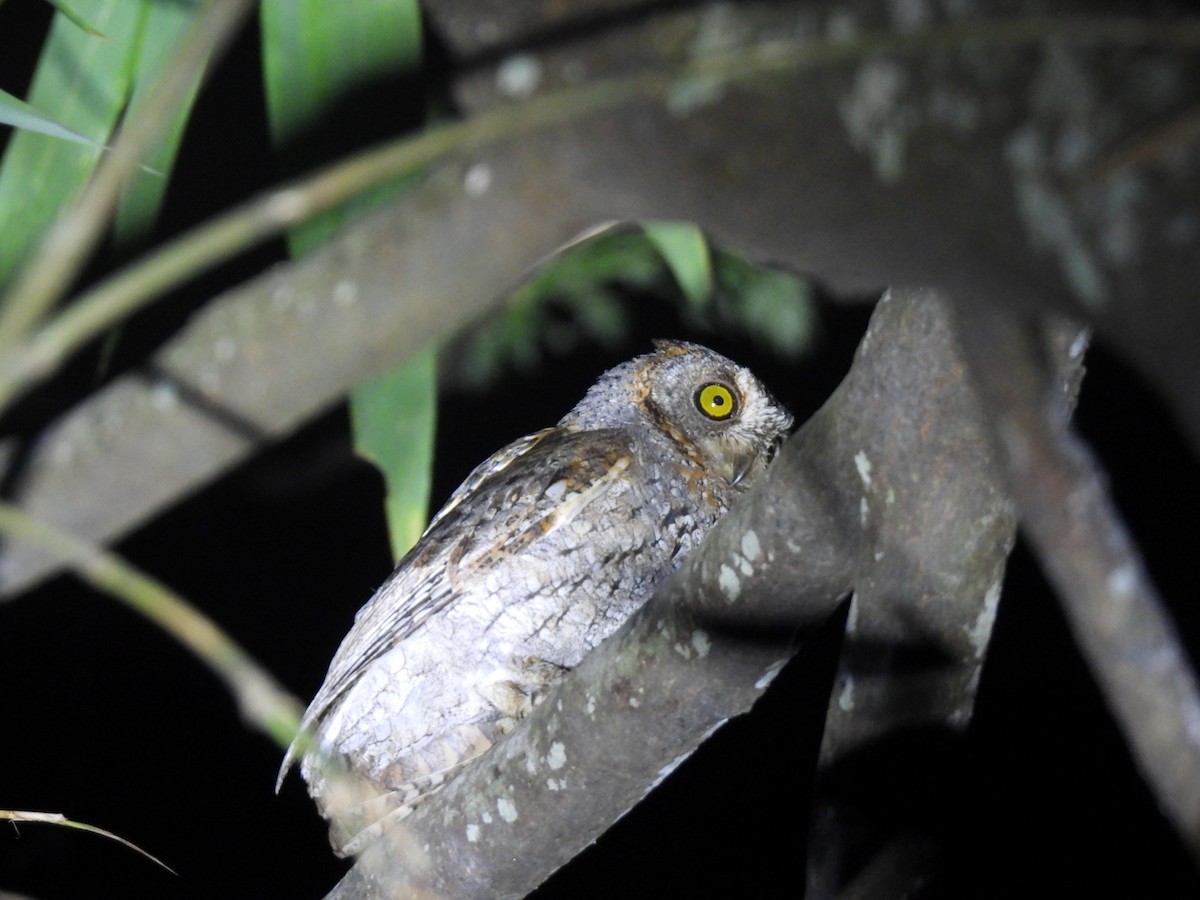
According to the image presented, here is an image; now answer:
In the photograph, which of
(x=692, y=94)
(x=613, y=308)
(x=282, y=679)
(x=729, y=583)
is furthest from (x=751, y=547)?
(x=282, y=679)

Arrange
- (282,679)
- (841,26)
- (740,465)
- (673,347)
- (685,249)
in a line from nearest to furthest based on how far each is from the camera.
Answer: (841,26) < (685,249) < (740,465) < (673,347) < (282,679)

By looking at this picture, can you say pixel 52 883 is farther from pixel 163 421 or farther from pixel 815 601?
pixel 163 421

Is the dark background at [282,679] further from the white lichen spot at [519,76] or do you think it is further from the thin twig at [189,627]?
the thin twig at [189,627]

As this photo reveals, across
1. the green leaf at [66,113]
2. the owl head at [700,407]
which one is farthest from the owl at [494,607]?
the green leaf at [66,113]

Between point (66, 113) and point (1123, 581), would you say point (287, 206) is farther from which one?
point (66, 113)

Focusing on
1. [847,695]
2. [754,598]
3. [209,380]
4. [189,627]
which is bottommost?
[847,695]

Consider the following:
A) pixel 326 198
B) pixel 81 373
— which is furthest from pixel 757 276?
pixel 326 198
